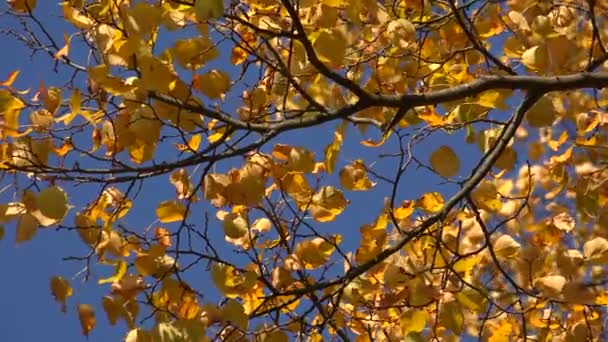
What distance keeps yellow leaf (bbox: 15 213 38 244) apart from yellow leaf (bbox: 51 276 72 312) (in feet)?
0.73

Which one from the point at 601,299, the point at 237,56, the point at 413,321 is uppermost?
the point at 237,56

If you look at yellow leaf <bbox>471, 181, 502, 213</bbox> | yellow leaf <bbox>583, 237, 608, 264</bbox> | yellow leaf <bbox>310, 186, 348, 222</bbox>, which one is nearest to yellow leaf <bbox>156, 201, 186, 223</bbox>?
yellow leaf <bbox>310, 186, 348, 222</bbox>

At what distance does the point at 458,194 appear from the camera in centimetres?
370

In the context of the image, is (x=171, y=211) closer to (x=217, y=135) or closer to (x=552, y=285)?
(x=217, y=135)

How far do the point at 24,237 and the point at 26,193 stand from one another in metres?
0.15

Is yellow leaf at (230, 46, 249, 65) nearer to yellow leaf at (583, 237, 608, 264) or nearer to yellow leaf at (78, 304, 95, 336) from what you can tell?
yellow leaf at (78, 304, 95, 336)

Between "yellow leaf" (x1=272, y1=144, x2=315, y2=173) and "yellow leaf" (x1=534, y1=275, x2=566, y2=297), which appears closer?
"yellow leaf" (x1=534, y1=275, x2=566, y2=297)

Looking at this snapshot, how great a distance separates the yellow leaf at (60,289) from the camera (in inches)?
130

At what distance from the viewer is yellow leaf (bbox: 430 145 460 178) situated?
3389 mm

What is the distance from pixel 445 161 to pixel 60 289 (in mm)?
1432

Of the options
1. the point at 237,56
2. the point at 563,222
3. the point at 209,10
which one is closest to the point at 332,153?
the point at 237,56

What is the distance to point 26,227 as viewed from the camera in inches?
125

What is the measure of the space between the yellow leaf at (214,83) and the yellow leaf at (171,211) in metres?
0.46

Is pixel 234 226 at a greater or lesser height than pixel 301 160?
lesser
